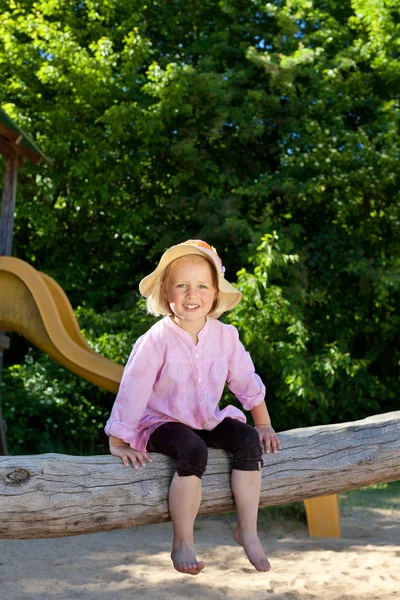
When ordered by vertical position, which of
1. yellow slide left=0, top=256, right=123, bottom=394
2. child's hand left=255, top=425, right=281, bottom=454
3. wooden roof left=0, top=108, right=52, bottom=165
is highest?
wooden roof left=0, top=108, right=52, bottom=165

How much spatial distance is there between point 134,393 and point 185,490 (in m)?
0.42

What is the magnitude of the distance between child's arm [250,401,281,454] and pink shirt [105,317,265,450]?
0.13m

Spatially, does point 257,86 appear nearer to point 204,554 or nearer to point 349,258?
point 349,258

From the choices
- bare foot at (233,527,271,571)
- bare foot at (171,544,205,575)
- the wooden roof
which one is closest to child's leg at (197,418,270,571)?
bare foot at (233,527,271,571)

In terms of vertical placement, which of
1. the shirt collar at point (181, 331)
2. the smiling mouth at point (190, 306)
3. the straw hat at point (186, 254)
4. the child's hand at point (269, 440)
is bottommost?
the child's hand at point (269, 440)

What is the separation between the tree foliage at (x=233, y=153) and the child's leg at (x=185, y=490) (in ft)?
24.4

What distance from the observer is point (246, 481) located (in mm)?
2850

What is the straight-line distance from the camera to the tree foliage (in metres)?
10.9

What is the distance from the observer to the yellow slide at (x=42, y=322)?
22.7 ft

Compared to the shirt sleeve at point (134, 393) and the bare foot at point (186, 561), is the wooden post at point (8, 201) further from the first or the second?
the bare foot at point (186, 561)

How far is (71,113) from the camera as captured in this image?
11.2 m

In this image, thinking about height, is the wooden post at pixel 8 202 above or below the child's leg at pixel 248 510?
above

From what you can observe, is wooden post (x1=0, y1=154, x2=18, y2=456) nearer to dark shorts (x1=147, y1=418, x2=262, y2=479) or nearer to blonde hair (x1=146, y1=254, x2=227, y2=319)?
blonde hair (x1=146, y1=254, x2=227, y2=319)

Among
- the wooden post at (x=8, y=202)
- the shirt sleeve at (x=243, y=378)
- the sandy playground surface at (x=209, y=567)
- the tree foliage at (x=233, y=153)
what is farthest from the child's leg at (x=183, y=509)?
the tree foliage at (x=233, y=153)
